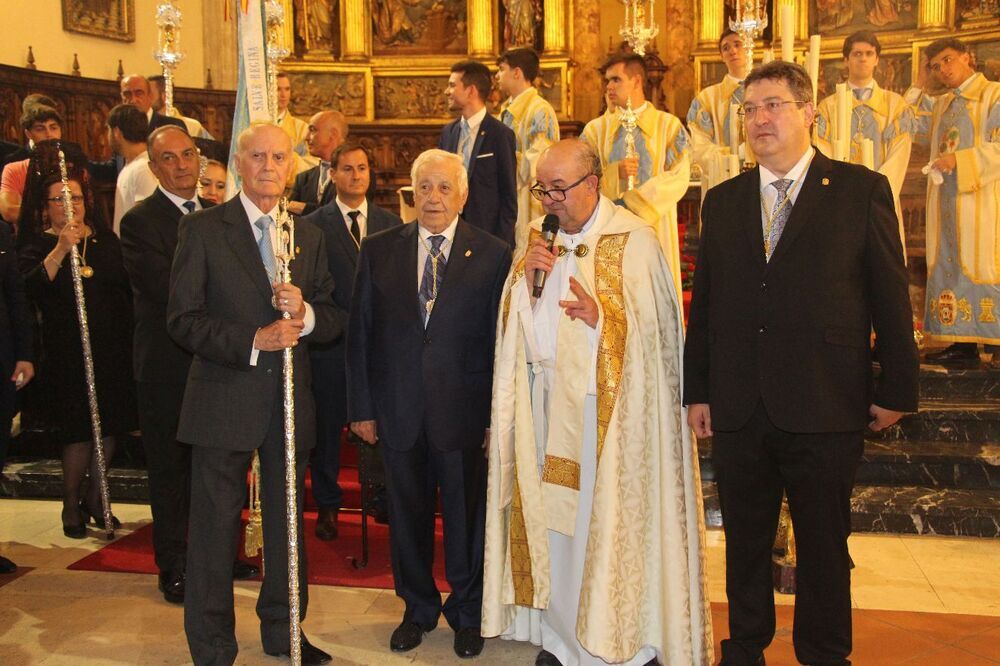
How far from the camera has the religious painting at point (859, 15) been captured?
11.3 m

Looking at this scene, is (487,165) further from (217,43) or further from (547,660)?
(217,43)

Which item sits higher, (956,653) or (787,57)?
(787,57)

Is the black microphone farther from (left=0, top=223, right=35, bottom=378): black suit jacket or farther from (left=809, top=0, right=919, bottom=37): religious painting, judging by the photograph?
(left=809, top=0, right=919, bottom=37): religious painting

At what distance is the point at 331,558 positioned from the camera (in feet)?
17.5

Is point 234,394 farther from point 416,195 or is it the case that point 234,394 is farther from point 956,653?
point 956,653

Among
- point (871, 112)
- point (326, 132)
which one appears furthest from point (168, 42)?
point (871, 112)

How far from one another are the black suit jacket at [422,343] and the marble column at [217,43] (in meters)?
9.83

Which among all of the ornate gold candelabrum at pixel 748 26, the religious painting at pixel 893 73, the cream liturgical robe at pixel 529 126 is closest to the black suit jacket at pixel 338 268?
the cream liturgical robe at pixel 529 126

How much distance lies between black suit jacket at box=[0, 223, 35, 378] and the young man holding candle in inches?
179

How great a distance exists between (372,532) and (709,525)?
181cm

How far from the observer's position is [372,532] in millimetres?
5758

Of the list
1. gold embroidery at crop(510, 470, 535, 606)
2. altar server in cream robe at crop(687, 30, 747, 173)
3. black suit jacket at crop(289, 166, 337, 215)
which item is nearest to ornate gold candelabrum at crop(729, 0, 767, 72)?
altar server in cream robe at crop(687, 30, 747, 173)

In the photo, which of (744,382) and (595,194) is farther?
(595,194)

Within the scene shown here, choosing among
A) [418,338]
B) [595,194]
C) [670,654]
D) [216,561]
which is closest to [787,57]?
[595,194]
